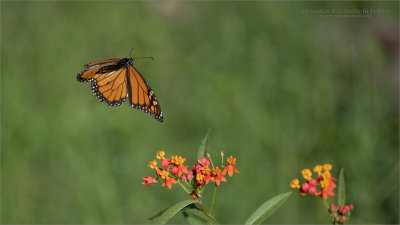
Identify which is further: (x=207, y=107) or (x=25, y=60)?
(x=25, y=60)

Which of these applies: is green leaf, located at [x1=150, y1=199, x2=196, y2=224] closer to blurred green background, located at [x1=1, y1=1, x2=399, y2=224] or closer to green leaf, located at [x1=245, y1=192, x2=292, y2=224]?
green leaf, located at [x1=245, y1=192, x2=292, y2=224]

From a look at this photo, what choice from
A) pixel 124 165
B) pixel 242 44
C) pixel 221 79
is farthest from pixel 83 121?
pixel 242 44

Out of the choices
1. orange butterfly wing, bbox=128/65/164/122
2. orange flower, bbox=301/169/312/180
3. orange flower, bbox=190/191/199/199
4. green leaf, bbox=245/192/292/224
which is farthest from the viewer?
orange butterfly wing, bbox=128/65/164/122

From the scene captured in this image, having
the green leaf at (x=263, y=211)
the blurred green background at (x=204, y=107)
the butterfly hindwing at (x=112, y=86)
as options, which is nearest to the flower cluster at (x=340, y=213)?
the green leaf at (x=263, y=211)

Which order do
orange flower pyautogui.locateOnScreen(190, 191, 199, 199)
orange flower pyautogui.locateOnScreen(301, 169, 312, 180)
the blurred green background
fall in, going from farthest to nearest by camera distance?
the blurred green background → orange flower pyautogui.locateOnScreen(301, 169, 312, 180) → orange flower pyautogui.locateOnScreen(190, 191, 199, 199)

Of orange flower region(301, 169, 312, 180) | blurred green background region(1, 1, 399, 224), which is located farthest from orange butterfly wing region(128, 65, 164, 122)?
blurred green background region(1, 1, 399, 224)

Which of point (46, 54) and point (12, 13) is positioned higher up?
point (12, 13)

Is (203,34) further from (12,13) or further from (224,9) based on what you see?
(12,13)
